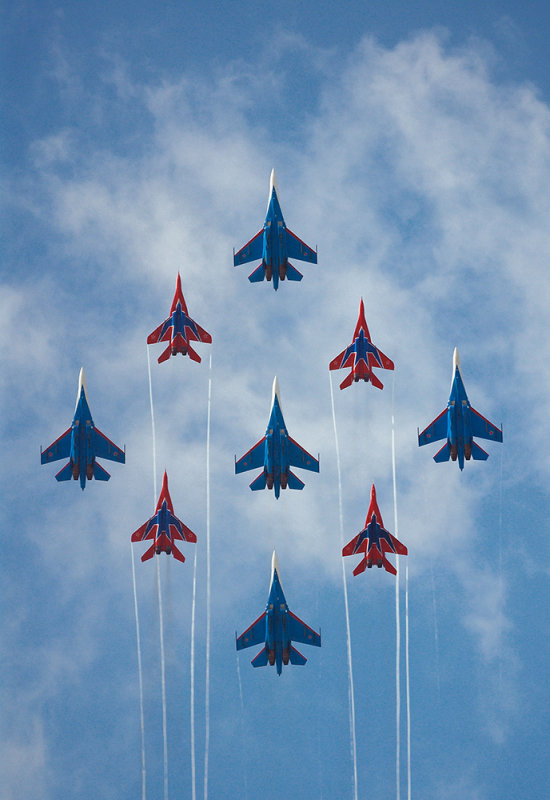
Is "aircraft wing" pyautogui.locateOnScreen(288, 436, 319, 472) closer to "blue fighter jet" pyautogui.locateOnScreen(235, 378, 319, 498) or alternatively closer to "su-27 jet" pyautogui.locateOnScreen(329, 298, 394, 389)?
"blue fighter jet" pyautogui.locateOnScreen(235, 378, 319, 498)

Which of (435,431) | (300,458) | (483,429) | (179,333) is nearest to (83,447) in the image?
(179,333)

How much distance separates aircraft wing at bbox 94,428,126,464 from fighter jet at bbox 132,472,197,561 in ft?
9.14

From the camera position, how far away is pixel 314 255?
6969 cm

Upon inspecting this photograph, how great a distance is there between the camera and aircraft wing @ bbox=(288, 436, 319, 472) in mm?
67331

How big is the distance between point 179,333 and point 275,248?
5.94 m

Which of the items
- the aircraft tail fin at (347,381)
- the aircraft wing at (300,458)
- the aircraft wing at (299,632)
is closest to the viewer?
the aircraft wing at (299,632)

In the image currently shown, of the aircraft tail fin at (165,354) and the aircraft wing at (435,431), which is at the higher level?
the aircraft tail fin at (165,354)

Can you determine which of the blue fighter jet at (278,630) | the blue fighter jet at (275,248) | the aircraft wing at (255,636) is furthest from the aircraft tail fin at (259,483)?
the blue fighter jet at (275,248)

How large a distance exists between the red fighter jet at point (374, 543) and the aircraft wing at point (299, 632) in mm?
3326

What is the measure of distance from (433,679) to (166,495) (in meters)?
29.7

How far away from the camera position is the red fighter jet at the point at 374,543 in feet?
220

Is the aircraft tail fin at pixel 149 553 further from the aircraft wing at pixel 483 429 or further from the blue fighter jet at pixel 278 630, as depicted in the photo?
the aircraft wing at pixel 483 429

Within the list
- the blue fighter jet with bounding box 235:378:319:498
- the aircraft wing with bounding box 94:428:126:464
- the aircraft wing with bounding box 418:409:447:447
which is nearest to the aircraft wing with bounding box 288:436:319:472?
the blue fighter jet with bounding box 235:378:319:498

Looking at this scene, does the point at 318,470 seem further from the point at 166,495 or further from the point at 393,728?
the point at 393,728
